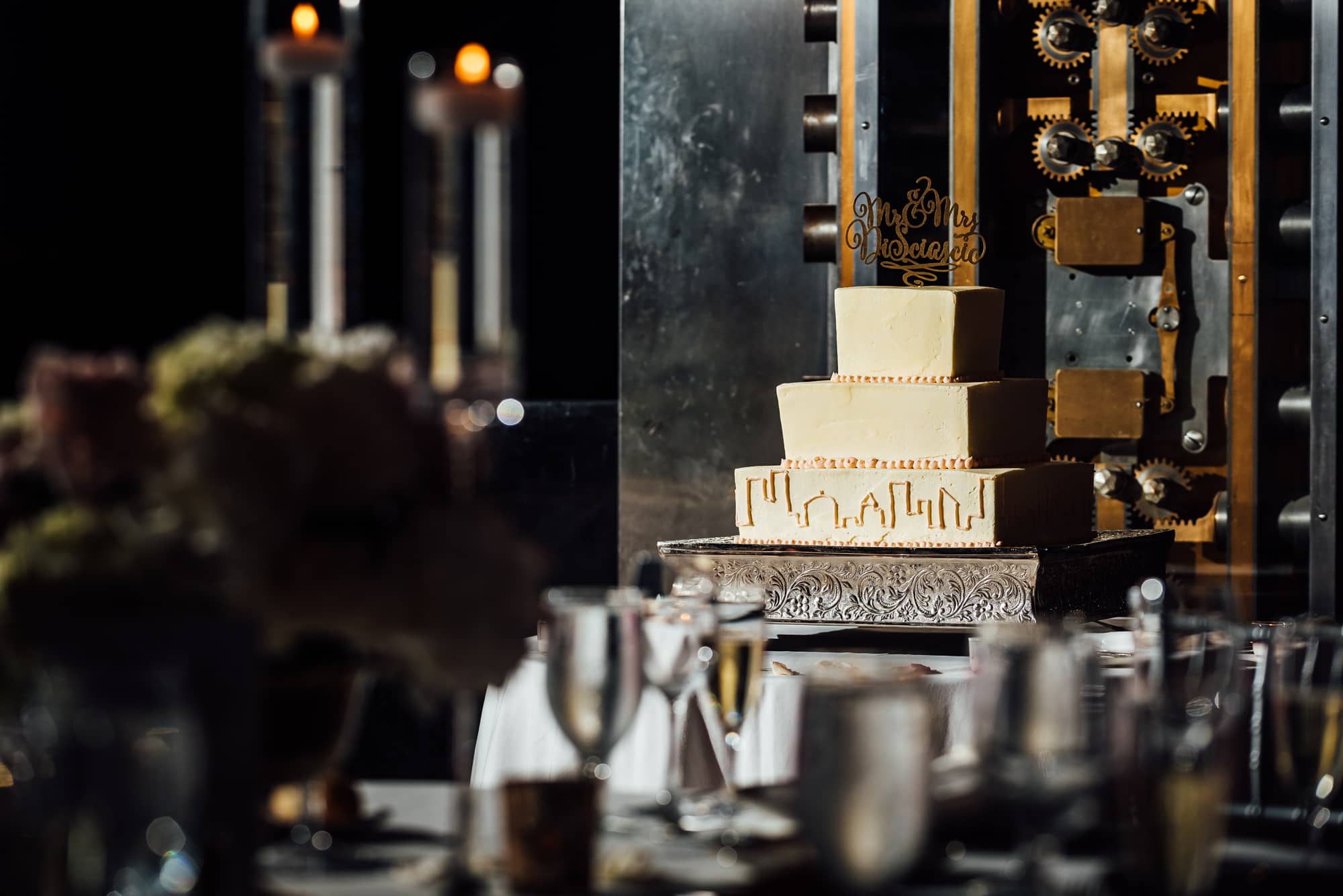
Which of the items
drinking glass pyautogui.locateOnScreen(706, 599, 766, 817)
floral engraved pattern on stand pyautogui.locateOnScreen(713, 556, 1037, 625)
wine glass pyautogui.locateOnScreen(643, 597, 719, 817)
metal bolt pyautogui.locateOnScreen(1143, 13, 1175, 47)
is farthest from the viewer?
metal bolt pyautogui.locateOnScreen(1143, 13, 1175, 47)

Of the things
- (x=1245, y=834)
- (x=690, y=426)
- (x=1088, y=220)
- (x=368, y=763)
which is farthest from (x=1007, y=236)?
(x=1245, y=834)

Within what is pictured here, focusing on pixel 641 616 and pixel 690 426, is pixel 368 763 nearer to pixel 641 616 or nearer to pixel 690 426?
pixel 690 426

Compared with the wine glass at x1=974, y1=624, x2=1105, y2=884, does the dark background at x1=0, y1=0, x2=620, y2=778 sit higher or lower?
higher

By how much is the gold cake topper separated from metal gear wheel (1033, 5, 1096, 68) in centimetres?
42

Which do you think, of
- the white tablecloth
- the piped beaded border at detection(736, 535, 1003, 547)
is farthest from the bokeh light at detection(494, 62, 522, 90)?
the piped beaded border at detection(736, 535, 1003, 547)

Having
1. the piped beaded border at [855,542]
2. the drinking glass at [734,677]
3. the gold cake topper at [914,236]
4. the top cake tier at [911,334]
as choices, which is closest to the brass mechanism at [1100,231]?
the gold cake topper at [914,236]

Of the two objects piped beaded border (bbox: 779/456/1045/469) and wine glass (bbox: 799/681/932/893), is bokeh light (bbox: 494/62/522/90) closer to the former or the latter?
wine glass (bbox: 799/681/932/893)

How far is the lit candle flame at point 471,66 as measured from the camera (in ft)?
3.40

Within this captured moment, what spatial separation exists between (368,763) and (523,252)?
153 cm

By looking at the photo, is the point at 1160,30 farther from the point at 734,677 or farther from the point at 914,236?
the point at 734,677

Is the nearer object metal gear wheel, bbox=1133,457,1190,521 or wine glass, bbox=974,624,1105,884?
wine glass, bbox=974,624,1105,884

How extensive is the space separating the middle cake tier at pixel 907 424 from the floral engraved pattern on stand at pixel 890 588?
0.37 meters

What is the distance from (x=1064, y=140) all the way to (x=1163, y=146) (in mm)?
225

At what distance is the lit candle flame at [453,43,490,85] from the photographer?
104 cm
